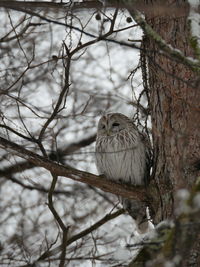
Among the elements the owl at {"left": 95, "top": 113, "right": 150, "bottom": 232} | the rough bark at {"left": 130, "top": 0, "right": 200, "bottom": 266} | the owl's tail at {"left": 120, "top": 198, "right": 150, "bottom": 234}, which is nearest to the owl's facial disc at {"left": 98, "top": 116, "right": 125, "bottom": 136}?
the owl at {"left": 95, "top": 113, "right": 150, "bottom": 232}

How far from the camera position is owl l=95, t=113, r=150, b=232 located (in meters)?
5.46

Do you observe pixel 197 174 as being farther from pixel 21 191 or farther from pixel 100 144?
pixel 21 191

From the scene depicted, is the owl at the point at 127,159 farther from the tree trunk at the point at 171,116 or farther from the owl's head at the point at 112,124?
the tree trunk at the point at 171,116

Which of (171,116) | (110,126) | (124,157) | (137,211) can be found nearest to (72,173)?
(171,116)

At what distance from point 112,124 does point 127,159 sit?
0.56 m

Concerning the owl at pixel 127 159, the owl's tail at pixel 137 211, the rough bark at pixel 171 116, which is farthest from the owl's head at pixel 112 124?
the rough bark at pixel 171 116

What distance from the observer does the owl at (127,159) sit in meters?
5.46

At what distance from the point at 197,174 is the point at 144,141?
5.66ft

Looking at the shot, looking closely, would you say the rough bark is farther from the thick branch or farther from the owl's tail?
the owl's tail

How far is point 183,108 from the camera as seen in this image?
4.04m

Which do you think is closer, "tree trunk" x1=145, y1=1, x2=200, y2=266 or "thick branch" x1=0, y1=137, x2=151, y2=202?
"tree trunk" x1=145, y1=1, x2=200, y2=266

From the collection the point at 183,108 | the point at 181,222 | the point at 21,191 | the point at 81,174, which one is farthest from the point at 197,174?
the point at 21,191

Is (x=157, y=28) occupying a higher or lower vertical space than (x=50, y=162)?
higher

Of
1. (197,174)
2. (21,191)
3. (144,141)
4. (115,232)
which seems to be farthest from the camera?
(21,191)
